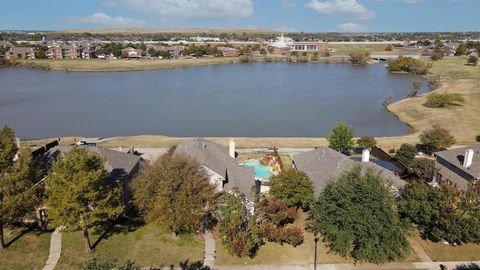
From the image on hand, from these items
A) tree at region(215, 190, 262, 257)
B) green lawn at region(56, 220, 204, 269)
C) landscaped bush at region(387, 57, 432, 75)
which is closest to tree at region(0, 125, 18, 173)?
green lawn at region(56, 220, 204, 269)

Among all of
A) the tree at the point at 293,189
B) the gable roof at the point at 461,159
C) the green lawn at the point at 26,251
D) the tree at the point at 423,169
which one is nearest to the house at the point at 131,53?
the tree at the point at 423,169

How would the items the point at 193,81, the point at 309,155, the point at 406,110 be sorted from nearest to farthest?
1. the point at 309,155
2. the point at 406,110
3. the point at 193,81

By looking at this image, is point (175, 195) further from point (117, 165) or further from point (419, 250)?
point (419, 250)

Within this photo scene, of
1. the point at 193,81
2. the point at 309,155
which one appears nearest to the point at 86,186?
the point at 309,155

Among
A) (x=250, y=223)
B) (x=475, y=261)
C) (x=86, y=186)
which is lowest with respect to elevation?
(x=475, y=261)

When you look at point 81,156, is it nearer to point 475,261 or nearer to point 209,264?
point 209,264

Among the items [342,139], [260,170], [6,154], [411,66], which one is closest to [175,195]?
[6,154]

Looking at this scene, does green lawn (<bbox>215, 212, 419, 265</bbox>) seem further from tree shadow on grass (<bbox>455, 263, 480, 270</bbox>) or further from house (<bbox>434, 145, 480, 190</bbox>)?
house (<bbox>434, 145, 480, 190</bbox>)

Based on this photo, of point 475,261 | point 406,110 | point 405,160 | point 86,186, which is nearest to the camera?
point 86,186
